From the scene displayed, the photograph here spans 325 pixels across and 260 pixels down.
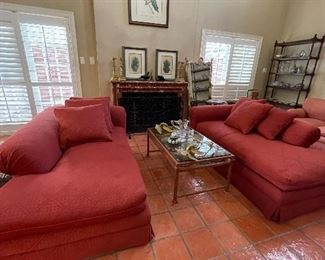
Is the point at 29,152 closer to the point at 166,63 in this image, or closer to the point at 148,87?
the point at 148,87

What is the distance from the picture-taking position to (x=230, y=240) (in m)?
1.46

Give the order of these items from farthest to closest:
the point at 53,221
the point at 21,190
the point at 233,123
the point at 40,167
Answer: the point at 233,123, the point at 40,167, the point at 21,190, the point at 53,221

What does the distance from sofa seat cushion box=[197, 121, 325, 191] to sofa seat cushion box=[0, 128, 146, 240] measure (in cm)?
111

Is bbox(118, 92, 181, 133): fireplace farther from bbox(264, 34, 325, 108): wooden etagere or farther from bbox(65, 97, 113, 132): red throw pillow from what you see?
bbox(264, 34, 325, 108): wooden etagere

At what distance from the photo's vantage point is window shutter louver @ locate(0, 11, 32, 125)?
9.48ft

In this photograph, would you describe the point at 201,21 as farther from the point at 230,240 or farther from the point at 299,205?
the point at 230,240

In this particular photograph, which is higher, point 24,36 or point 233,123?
point 24,36

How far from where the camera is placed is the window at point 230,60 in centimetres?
397

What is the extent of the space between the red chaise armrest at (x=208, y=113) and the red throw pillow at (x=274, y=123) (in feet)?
2.32

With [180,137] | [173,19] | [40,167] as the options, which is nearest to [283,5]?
[173,19]

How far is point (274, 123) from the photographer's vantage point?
2.21m

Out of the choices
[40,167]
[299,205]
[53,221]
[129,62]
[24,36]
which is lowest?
[299,205]

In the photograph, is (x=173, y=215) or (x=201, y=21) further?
(x=201, y=21)

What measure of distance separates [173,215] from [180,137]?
2.73ft
